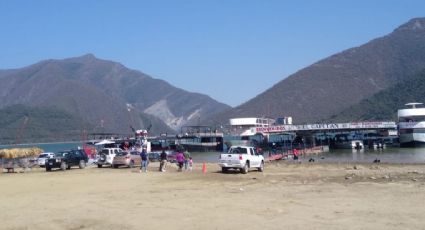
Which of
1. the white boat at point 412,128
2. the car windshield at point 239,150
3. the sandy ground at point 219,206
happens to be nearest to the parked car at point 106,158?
the car windshield at point 239,150

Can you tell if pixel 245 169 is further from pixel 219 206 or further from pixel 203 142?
pixel 203 142

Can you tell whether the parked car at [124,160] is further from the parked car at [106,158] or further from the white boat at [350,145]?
the white boat at [350,145]

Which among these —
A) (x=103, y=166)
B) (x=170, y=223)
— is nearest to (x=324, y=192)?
(x=170, y=223)

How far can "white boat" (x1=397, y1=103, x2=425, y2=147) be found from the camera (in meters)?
103

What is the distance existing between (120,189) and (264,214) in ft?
32.3

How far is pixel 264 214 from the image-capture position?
1445 centimetres

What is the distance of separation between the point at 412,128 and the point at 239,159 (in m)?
80.6

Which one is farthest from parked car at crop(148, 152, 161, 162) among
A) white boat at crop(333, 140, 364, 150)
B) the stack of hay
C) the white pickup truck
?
white boat at crop(333, 140, 364, 150)

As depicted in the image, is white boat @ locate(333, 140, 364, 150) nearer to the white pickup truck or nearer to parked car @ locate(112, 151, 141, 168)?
parked car @ locate(112, 151, 141, 168)

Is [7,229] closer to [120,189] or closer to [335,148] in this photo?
[120,189]

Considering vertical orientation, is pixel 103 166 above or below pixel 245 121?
below

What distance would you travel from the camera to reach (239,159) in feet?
107

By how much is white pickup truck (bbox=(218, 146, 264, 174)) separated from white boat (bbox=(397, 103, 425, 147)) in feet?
255

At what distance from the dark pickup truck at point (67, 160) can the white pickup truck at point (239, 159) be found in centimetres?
1433
